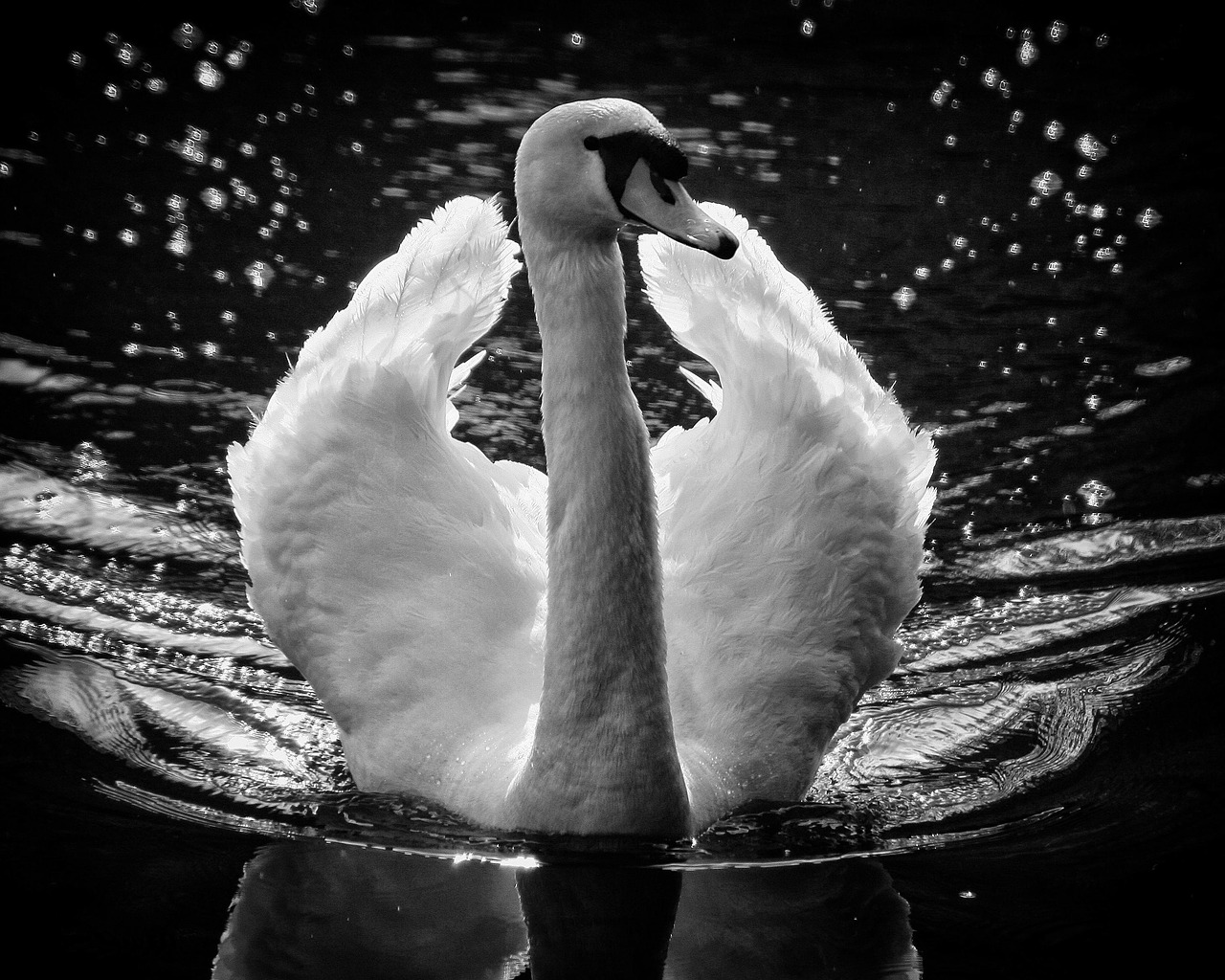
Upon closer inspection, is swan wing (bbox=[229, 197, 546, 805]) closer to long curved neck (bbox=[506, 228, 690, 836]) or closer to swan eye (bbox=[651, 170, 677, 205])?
long curved neck (bbox=[506, 228, 690, 836])

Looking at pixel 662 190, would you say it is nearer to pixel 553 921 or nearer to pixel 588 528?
pixel 588 528

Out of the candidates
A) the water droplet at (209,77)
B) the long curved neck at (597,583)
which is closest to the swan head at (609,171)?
the long curved neck at (597,583)

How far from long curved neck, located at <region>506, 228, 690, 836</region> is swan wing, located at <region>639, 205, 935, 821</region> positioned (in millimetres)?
309

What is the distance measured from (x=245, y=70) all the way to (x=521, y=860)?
829cm

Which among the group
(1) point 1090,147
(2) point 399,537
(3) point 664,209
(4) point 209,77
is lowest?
(2) point 399,537

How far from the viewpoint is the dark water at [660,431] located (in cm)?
393

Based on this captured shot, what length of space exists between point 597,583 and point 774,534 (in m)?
1.02

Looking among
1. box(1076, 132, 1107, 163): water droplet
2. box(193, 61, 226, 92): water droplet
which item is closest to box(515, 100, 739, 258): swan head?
box(1076, 132, 1107, 163): water droplet

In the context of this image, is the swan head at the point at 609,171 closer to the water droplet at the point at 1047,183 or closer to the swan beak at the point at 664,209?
the swan beak at the point at 664,209

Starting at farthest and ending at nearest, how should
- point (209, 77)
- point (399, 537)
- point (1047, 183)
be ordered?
point (209, 77) < point (1047, 183) < point (399, 537)

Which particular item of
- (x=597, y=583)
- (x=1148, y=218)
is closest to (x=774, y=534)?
(x=597, y=583)

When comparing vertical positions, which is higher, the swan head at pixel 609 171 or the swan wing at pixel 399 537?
the swan head at pixel 609 171

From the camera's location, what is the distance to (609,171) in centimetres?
364

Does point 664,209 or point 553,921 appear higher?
point 664,209
